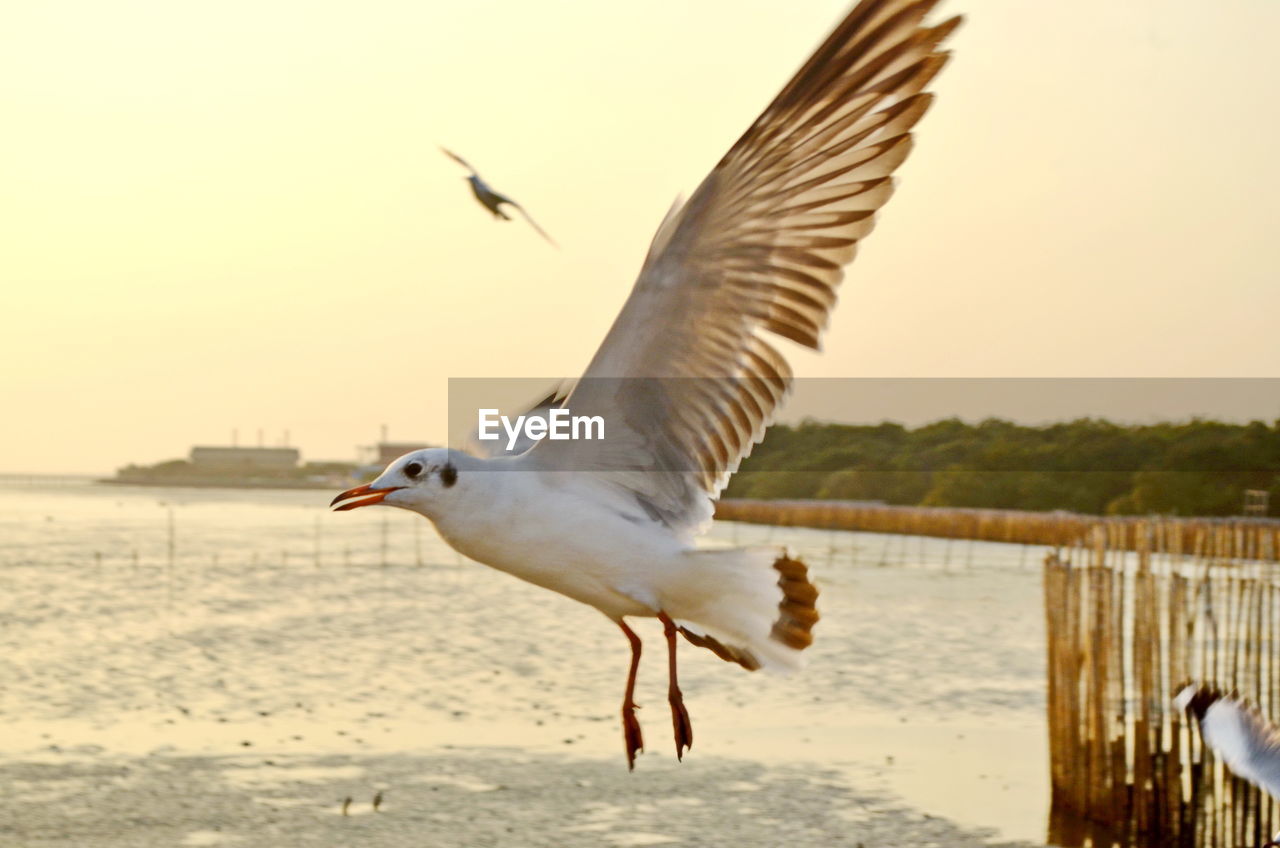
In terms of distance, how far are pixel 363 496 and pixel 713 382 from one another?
0.86m

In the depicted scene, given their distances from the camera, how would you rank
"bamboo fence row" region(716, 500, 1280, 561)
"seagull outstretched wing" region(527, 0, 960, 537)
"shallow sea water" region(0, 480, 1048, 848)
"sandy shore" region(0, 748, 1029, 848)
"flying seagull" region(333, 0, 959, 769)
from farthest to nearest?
"bamboo fence row" region(716, 500, 1280, 561) < "shallow sea water" region(0, 480, 1048, 848) < "sandy shore" region(0, 748, 1029, 848) < "seagull outstretched wing" region(527, 0, 960, 537) < "flying seagull" region(333, 0, 959, 769)

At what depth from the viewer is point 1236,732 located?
4547 mm

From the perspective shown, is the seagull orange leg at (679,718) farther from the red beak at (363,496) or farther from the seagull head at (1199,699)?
the seagull head at (1199,699)

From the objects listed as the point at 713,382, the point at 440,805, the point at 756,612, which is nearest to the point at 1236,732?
the point at 756,612

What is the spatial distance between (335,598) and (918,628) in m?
14.7

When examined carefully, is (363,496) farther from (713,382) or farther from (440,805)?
(440,805)

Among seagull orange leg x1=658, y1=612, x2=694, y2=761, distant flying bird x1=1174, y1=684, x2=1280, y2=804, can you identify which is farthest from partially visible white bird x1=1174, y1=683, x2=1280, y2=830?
seagull orange leg x1=658, y1=612, x2=694, y2=761

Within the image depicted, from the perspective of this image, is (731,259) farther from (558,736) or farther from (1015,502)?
(1015,502)

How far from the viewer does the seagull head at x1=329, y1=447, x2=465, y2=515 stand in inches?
79.0

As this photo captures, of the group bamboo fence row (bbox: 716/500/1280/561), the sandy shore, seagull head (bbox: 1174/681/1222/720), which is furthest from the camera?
bamboo fence row (bbox: 716/500/1280/561)

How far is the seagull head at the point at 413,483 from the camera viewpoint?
201cm

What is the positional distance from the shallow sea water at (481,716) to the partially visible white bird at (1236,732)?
3539 mm

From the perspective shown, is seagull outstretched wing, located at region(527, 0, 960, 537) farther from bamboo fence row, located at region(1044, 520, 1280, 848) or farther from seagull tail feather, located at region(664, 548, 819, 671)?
bamboo fence row, located at region(1044, 520, 1280, 848)

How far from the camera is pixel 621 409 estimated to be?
264 centimetres
